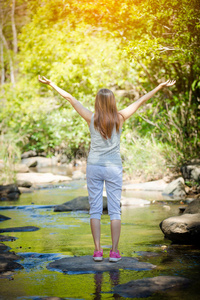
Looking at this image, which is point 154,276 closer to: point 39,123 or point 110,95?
point 110,95

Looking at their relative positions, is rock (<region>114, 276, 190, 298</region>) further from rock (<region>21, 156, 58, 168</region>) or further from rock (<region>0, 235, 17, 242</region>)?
rock (<region>21, 156, 58, 168</region>)

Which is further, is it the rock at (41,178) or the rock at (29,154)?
the rock at (29,154)

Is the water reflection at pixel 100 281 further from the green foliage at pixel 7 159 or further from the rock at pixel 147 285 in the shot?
the green foliage at pixel 7 159

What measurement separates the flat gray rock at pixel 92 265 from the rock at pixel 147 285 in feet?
1.82

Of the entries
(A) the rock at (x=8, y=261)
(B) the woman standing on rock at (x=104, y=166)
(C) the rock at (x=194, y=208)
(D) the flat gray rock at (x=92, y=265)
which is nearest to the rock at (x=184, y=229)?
(C) the rock at (x=194, y=208)

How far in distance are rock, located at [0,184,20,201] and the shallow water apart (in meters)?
2.87

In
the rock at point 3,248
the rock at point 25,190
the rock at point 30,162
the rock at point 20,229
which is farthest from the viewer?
the rock at point 30,162

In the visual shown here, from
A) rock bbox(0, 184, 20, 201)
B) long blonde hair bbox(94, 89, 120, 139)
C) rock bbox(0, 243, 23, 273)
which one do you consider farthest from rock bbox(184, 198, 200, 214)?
rock bbox(0, 184, 20, 201)

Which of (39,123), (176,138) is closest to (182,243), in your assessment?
(176,138)

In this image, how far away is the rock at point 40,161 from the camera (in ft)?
101

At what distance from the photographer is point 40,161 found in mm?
32062

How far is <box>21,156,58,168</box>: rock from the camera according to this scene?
30742 millimetres

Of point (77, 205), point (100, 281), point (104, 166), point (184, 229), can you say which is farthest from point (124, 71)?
point (100, 281)

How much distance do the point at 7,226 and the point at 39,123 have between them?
2013cm
